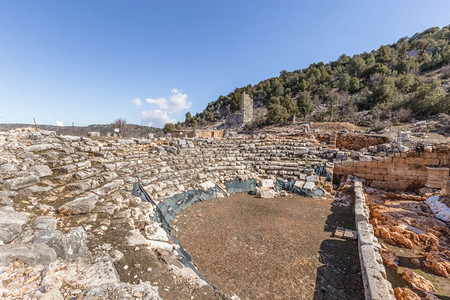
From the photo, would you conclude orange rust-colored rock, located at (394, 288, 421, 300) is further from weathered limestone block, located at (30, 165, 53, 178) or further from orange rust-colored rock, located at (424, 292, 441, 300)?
weathered limestone block, located at (30, 165, 53, 178)

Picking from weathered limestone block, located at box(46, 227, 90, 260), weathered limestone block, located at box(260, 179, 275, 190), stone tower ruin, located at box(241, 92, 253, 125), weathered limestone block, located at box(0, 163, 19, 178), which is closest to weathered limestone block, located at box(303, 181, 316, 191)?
weathered limestone block, located at box(260, 179, 275, 190)

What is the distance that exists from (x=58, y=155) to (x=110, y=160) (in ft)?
4.18

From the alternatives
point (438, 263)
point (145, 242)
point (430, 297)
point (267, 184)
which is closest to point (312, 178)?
point (267, 184)

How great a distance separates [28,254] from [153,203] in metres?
3.05

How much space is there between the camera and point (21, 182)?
3947 millimetres

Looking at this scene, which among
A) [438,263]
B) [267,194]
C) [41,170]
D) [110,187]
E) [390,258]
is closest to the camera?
[438,263]

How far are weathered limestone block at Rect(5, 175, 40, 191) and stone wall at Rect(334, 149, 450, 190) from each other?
9.88 meters

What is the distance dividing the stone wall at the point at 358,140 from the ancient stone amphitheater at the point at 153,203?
5.77 metres

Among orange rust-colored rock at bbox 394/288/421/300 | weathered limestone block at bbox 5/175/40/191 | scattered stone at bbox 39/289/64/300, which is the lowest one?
orange rust-colored rock at bbox 394/288/421/300

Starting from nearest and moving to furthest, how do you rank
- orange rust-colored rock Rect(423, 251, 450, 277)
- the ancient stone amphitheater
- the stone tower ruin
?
the ancient stone amphitheater, orange rust-colored rock Rect(423, 251, 450, 277), the stone tower ruin

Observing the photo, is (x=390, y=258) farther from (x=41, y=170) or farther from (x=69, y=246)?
(x=41, y=170)

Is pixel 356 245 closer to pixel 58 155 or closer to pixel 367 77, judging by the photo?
pixel 58 155

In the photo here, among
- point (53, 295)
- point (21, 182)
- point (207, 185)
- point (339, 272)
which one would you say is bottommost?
point (339, 272)

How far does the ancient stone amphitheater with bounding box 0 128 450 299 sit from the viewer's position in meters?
2.19
